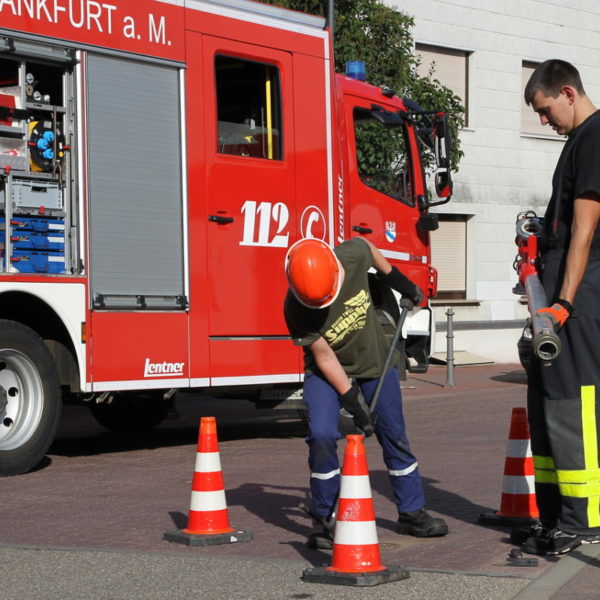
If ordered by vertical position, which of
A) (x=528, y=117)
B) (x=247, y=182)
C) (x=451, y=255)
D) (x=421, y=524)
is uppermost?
(x=528, y=117)

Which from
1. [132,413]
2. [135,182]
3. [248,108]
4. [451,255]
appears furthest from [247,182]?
[451,255]

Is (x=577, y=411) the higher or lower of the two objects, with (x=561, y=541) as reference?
higher

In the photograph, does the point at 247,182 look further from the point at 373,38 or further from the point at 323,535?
the point at 373,38

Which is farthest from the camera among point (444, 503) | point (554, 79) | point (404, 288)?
point (444, 503)

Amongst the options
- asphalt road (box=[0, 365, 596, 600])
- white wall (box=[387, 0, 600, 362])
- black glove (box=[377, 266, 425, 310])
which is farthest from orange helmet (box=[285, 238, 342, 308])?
white wall (box=[387, 0, 600, 362])

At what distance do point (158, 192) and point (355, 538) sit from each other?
534 centimetres

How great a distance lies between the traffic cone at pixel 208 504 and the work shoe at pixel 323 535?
0.44 m

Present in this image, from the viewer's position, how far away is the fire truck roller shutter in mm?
10219

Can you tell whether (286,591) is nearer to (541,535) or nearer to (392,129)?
(541,535)

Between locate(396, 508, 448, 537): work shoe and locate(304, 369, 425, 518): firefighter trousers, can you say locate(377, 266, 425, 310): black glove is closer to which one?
locate(304, 369, 425, 518): firefighter trousers

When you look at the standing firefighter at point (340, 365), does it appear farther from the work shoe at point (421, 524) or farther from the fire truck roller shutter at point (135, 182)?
the fire truck roller shutter at point (135, 182)

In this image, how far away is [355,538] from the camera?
581 centimetres

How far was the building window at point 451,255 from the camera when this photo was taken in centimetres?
2670

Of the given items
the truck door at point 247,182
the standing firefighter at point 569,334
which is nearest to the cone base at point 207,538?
the standing firefighter at point 569,334
